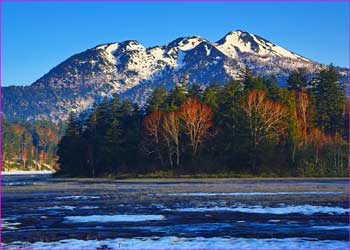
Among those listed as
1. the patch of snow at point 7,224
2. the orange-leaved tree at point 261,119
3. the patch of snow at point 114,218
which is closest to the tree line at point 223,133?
the orange-leaved tree at point 261,119

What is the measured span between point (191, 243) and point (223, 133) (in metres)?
68.8

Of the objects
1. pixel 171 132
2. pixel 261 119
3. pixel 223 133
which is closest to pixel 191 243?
pixel 261 119

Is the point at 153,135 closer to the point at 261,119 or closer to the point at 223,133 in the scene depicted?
the point at 223,133

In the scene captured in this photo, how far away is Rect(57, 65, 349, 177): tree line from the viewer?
268 feet

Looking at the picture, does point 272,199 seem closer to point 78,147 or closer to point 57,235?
point 57,235

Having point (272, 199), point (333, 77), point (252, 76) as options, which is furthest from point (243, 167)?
point (272, 199)

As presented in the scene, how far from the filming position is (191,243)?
61.5 ft

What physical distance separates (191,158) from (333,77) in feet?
102

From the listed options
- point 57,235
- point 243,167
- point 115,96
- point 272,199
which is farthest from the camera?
point 115,96

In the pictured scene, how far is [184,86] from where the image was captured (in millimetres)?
104875

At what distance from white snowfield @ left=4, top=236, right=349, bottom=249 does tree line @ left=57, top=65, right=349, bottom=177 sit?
61.2 metres

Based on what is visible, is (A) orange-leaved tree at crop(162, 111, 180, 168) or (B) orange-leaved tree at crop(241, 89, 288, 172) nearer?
(B) orange-leaved tree at crop(241, 89, 288, 172)

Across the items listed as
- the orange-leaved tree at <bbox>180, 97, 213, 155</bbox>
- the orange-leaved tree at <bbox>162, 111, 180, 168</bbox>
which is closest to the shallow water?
the orange-leaved tree at <bbox>162, 111, 180, 168</bbox>

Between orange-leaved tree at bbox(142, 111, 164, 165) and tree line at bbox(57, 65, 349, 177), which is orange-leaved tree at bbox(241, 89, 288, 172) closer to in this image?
tree line at bbox(57, 65, 349, 177)
